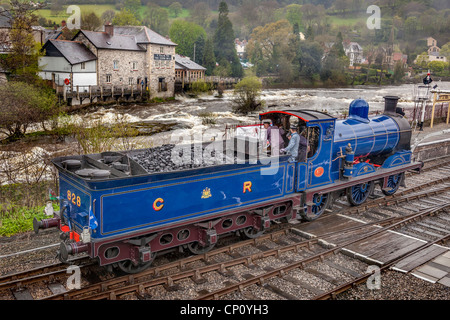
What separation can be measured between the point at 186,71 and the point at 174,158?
5038 centimetres

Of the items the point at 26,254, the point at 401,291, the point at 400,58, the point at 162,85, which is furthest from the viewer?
the point at 400,58

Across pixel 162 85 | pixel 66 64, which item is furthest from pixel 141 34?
pixel 66 64

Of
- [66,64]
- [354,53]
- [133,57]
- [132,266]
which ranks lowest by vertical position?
[132,266]

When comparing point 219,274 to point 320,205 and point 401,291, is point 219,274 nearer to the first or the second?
point 401,291

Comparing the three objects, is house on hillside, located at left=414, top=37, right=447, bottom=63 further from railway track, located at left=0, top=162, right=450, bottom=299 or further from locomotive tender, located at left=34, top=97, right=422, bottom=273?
railway track, located at left=0, top=162, right=450, bottom=299

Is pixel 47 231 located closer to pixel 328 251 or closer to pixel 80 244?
pixel 80 244

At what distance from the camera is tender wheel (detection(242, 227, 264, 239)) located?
32.3 feet

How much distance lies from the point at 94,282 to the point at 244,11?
137502 millimetres

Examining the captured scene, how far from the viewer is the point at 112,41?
1794 inches

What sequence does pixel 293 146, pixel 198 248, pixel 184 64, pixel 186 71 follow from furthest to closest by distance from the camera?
pixel 184 64, pixel 186 71, pixel 293 146, pixel 198 248

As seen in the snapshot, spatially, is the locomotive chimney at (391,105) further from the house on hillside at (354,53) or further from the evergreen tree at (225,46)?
the house on hillside at (354,53)

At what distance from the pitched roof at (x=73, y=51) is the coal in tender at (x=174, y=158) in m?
34.3

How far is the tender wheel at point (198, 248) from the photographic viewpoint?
350 inches

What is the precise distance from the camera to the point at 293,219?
430 inches
